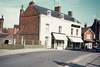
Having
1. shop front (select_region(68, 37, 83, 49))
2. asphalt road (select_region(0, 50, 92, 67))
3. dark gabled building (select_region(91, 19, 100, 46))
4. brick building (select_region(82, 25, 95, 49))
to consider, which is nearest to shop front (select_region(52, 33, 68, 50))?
shop front (select_region(68, 37, 83, 49))

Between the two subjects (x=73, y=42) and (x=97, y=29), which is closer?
(x=73, y=42)

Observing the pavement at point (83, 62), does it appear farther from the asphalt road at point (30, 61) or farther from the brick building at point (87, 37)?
the brick building at point (87, 37)

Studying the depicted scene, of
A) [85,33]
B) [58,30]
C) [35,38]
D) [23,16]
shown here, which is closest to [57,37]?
[58,30]

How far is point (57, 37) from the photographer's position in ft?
167

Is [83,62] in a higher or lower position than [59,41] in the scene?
lower

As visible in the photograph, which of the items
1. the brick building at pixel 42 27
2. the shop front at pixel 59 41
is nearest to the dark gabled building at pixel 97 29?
the brick building at pixel 42 27

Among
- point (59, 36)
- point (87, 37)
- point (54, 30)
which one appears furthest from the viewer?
point (87, 37)

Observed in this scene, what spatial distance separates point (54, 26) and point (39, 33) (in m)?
6.11

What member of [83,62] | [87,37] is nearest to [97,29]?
[87,37]

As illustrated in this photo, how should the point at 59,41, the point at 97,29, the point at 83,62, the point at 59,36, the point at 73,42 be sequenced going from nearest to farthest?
the point at 83,62, the point at 59,36, the point at 59,41, the point at 73,42, the point at 97,29

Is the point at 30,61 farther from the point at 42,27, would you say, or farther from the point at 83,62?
the point at 42,27

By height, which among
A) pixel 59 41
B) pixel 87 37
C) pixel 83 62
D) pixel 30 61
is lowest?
pixel 83 62

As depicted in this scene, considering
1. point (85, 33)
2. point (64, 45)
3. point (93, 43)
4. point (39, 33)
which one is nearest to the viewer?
point (39, 33)

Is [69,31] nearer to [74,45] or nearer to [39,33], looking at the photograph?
[74,45]
